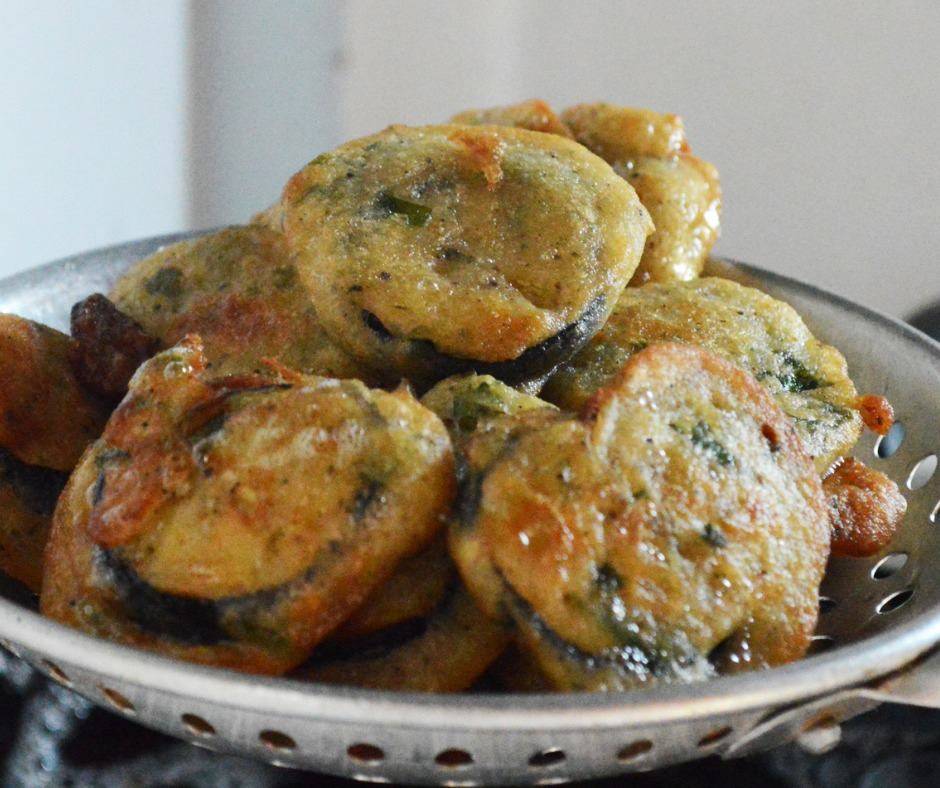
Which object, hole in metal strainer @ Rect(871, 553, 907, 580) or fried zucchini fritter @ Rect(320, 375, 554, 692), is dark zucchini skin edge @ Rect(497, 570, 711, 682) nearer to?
fried zucchini fritter @ Rect(320, 375, 554, 692)

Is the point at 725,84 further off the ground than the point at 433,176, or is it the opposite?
the point at 433,176

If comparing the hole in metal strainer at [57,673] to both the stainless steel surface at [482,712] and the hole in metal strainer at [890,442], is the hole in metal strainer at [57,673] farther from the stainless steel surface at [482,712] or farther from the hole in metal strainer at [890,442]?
the hole in metal strainer at [890,442]

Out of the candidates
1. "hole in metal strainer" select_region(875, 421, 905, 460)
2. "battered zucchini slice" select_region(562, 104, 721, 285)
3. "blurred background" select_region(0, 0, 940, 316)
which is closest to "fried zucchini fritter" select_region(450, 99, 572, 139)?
"battered zucchini slice" select_region(562, 104, 721, 285)

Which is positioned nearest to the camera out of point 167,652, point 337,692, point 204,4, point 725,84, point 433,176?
point 337,692

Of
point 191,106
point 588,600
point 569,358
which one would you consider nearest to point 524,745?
point 588,600

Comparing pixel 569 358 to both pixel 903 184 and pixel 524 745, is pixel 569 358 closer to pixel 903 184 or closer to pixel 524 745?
pixel 524 745

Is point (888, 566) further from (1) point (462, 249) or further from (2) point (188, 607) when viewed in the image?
(2) point (188, 607)
